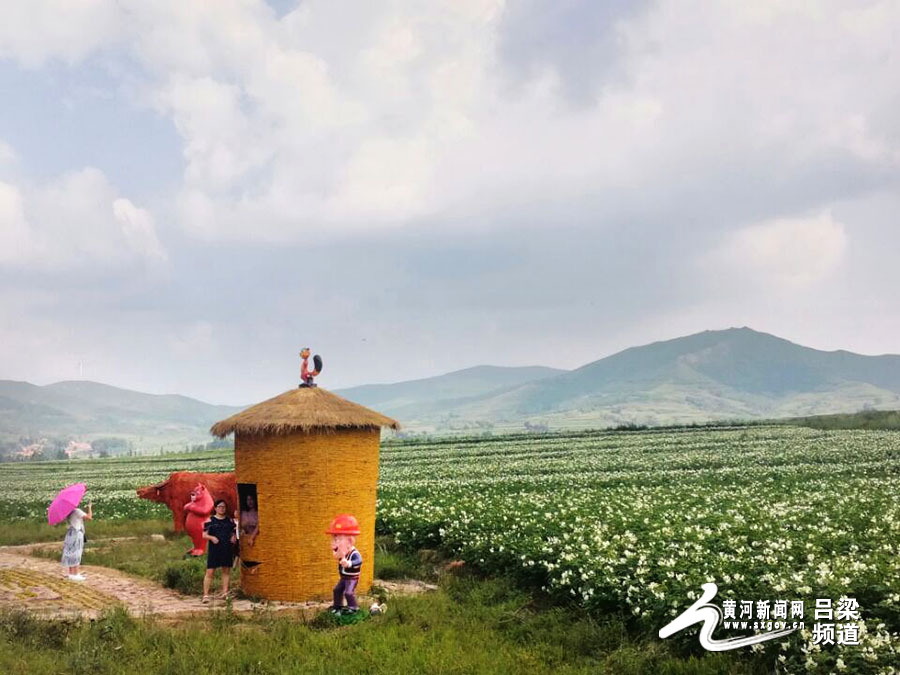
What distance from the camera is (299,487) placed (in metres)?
12.3

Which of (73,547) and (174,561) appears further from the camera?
(174,561)

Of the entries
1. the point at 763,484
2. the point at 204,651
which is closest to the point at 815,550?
the point at 204,651

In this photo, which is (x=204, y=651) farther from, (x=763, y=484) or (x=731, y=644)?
(x=763, y=484)

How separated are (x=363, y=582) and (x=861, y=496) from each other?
1328cm

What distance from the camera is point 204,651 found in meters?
9.47

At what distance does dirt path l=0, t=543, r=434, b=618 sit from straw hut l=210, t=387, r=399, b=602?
0.47 metres

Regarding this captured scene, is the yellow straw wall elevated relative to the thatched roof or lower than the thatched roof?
lower

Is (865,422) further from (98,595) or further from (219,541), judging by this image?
(98,595)

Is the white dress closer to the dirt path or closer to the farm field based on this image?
the dirt path

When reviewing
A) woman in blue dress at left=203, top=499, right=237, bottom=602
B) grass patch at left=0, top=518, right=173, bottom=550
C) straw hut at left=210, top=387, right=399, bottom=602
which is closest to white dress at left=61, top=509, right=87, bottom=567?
woman in blue dress at left=203, top=499, right=237, bottom=602

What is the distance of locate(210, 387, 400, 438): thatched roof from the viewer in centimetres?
1227

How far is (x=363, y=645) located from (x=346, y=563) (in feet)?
4.42

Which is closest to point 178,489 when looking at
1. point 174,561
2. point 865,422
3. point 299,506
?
point 174,561

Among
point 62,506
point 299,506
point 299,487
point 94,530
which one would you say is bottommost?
point 94,530
